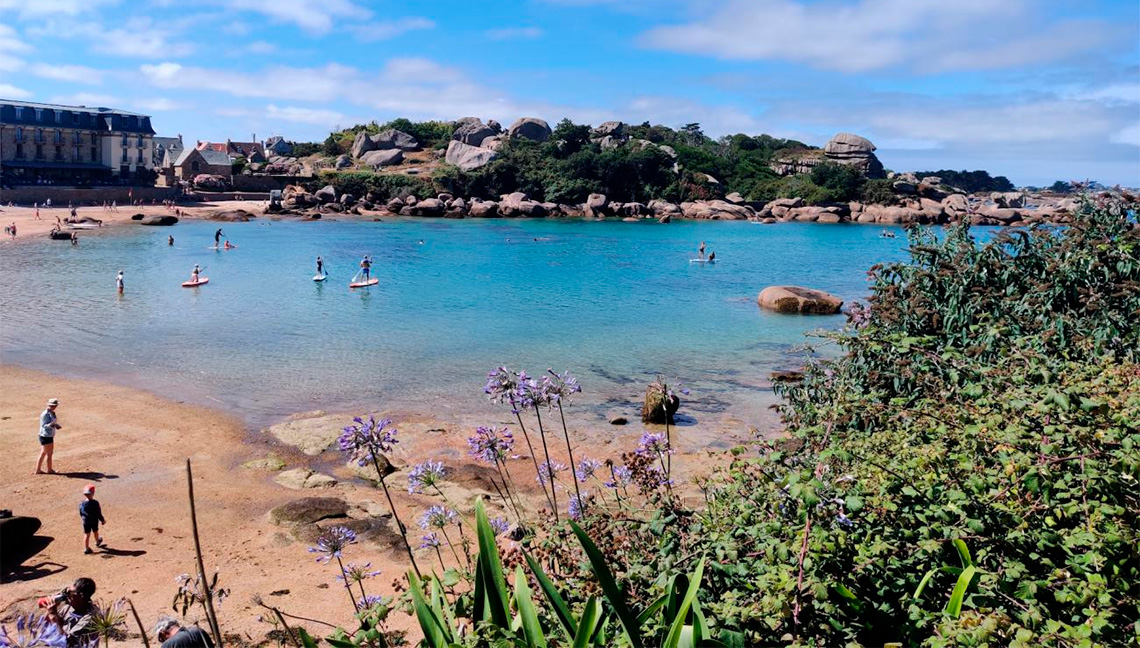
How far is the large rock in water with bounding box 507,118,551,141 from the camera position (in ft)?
348

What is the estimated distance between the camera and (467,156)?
91500 millimetres

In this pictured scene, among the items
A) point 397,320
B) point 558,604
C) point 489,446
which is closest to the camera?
point 558,604

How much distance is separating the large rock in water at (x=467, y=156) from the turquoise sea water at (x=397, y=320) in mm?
34716

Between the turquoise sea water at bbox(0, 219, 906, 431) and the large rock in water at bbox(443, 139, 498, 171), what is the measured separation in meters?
34.7

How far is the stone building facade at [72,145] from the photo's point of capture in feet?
238

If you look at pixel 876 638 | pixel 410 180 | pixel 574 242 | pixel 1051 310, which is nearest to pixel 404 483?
pixel 1051 310

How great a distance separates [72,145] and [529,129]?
52402 mm

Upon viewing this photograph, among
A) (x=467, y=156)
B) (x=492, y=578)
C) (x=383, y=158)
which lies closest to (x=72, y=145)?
(x=383, y=158)

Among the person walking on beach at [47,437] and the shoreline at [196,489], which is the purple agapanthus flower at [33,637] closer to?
the shoreline at [196,489]

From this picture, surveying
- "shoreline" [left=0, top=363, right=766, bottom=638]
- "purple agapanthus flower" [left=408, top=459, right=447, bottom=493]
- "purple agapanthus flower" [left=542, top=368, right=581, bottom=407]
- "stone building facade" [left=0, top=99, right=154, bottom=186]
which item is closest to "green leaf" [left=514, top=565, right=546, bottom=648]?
"purple agapanthus flower" [left=408, top=459, right=447, bottom=493]

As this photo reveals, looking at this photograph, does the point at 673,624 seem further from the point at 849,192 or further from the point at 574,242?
the point at 849,192

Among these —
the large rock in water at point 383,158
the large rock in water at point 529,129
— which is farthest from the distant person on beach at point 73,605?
the large rock in water at point 529,129

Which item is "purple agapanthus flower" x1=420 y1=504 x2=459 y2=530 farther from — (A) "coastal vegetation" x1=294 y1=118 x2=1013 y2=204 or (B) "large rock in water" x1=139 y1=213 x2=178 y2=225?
(A) "coastal vegetation" x1=294 y1=118 x2=1013 y2=204

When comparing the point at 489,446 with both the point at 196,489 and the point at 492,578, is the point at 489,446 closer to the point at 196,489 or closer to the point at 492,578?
the point at 492,578
